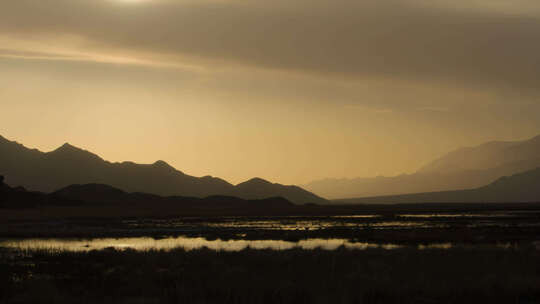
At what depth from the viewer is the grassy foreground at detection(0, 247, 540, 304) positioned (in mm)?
21984

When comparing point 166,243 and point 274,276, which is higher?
point 166,243

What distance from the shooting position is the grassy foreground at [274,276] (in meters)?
22.0

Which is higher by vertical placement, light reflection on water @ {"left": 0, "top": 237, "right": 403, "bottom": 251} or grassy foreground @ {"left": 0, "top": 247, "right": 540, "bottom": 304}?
light reflection on water @ {"left": 0, "top": 237, "right": 403, "bottom": 251}

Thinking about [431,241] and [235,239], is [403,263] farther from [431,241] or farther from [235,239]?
[235,239]

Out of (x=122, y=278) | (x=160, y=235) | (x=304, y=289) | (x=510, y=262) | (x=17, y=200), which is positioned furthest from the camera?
(x=17, y=200)

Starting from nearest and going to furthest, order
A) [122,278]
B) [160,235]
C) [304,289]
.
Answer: [304,289], [122,278], [160,235]

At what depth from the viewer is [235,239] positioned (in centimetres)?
5241

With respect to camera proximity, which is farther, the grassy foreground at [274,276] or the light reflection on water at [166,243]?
the light reflection on water at [166,243]

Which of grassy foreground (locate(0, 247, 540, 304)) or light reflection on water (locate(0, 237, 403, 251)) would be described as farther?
light reflection on water (locate(0, 237, 403, 251))

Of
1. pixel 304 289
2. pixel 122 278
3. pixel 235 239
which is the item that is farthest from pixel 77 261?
pixel 235 239

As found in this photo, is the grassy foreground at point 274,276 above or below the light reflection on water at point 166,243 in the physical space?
below

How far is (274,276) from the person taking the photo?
2684 centimetres

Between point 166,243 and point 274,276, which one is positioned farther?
point 166,243

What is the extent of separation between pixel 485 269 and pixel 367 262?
5721mm
